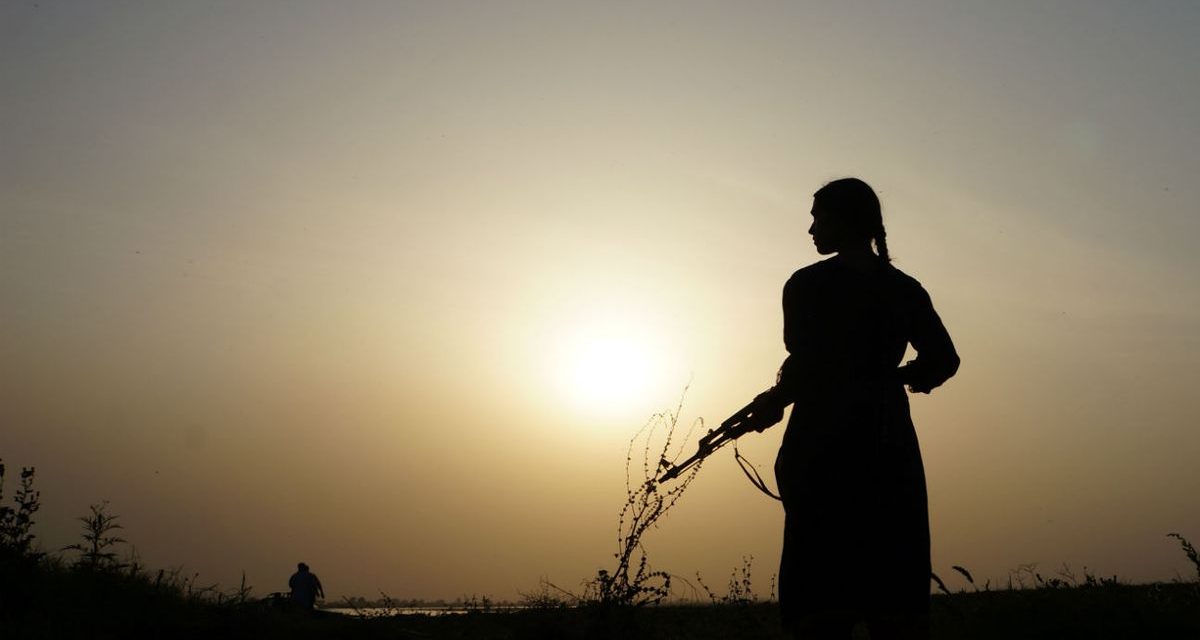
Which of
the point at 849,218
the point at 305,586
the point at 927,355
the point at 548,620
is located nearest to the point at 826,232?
the point at 849,218

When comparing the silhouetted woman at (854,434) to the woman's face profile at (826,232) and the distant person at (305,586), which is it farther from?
the distant person at (305,586)

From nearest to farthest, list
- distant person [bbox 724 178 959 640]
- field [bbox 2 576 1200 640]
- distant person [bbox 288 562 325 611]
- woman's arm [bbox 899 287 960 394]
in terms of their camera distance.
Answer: distant person [bbox 724 178 959 640] → woman's arm [bbox 899 287 960 394] → field [bbox 2 576 1200 640] → distant person [bbox 288 562 325 611]

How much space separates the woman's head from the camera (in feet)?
13.6

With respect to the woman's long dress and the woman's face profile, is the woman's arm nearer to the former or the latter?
the woman's long dress

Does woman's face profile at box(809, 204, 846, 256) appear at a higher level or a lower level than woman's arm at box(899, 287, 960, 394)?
higher

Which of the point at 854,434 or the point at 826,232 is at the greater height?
the point at 826,232

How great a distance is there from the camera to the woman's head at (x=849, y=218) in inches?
163

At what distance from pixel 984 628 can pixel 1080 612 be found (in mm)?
617

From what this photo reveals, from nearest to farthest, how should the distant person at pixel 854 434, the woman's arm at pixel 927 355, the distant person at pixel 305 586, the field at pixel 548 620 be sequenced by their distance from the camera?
the distant person at pixel 854 434, the woman's arm at pixel 927 355, the field at pixel 548 620, the distant person at pixel 305 586

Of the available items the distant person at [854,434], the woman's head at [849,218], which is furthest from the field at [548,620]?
the woman's head at [849,218]

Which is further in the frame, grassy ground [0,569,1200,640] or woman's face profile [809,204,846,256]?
grassy ground [0,569,1200,640]

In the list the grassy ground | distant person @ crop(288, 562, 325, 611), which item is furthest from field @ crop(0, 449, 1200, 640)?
distant person @ crop(288, 562, 325, 611)

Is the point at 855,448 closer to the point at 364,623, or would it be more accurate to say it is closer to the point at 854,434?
the point at 854,434

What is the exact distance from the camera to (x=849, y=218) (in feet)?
13.6
